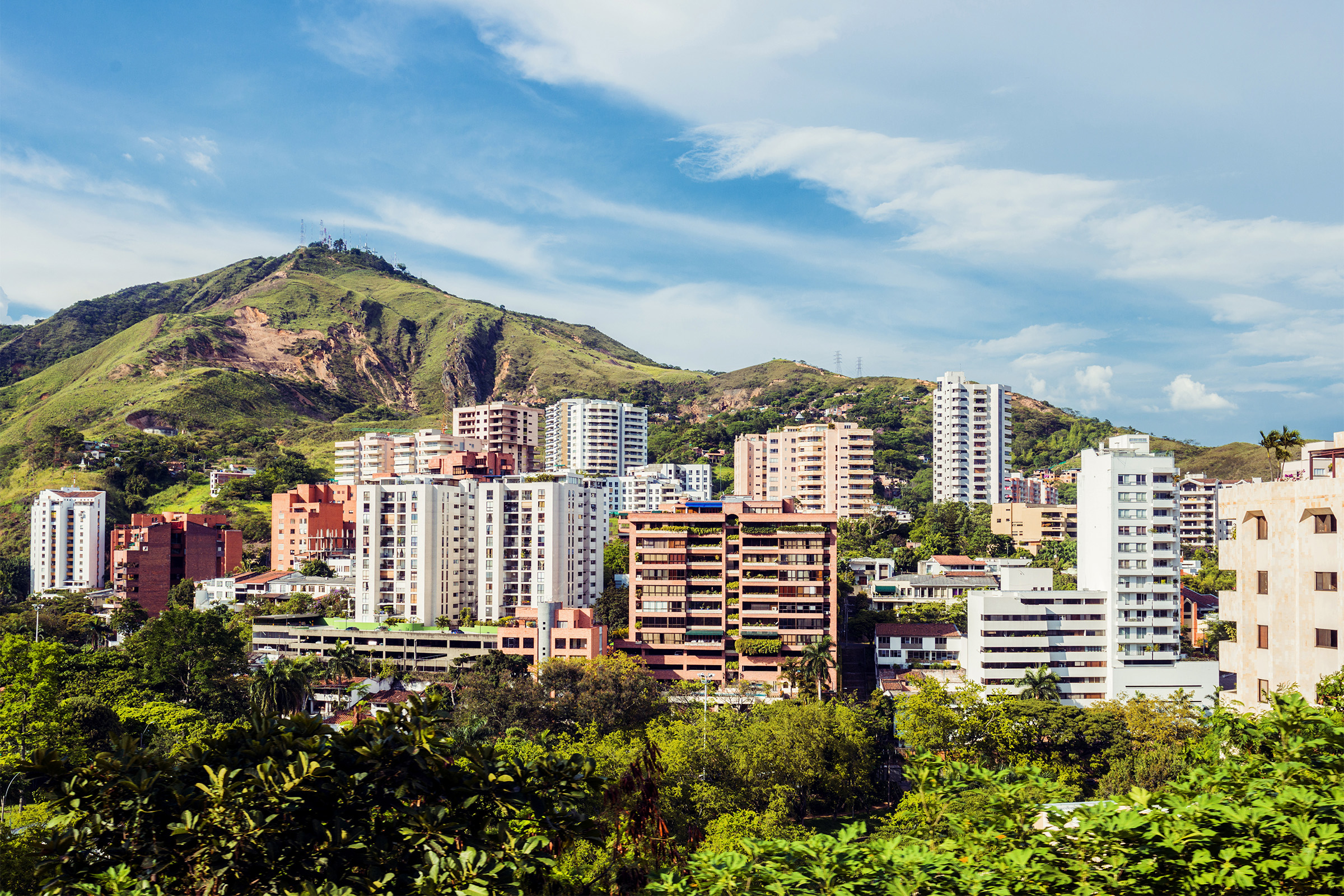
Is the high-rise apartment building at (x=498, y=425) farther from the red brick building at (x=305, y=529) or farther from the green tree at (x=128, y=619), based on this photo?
the green tree at (x=128, y=619)

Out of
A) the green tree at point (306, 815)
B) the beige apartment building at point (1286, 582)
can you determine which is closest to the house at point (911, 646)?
the beige apartment building at point (1286, 582)

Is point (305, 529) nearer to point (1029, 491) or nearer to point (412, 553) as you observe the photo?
point (412, 553)

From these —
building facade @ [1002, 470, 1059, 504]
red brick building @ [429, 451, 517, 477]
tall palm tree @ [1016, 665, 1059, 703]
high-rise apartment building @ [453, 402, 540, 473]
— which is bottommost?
tall palm tree @ [1016, 665, 1059, 703]

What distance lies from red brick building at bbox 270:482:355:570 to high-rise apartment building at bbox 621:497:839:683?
3560 cm

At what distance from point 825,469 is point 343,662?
55173 mm

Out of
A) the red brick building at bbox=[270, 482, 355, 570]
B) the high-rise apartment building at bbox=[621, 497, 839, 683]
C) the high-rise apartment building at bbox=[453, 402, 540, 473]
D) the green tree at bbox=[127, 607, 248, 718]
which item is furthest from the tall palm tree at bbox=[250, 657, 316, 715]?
the high-rise apartment building at bbox=[453, 402, 540, 473]

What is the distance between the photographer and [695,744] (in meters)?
28.4

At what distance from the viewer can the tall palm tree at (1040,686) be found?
1554 inches

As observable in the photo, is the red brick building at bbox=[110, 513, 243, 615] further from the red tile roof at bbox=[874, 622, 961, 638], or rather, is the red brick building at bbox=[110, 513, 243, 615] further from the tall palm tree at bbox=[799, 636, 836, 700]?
the red tile roof at bbox=[874, 622, 961, 638]

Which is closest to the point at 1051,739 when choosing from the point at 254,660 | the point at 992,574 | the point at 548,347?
the point at 992,574

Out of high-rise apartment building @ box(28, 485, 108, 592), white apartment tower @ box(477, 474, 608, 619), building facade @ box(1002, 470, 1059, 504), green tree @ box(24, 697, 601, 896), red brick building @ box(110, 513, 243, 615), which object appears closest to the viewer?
green tree @ box(24, 697, 601, 896)

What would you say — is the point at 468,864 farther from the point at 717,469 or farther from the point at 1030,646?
the point at 717,469

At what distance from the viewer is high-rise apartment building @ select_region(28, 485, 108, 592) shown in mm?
67125

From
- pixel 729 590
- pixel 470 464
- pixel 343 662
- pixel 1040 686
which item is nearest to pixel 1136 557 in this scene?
pixel 1040 686
